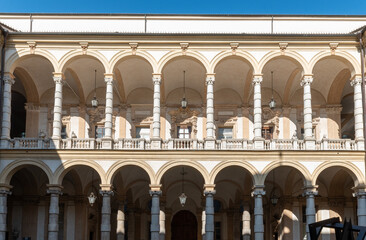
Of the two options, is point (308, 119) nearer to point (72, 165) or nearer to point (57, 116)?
point (72, 165)

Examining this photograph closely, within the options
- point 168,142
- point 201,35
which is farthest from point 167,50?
point 168,142

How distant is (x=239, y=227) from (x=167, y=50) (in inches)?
465

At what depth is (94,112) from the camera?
2881cm

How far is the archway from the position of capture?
1261 inches

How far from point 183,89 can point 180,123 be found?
183 cm

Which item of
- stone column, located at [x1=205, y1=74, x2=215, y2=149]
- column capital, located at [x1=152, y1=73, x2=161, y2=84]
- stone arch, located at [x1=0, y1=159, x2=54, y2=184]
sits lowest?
stone arch, located at [x1=0, y1=159, x2=54, y2=184]

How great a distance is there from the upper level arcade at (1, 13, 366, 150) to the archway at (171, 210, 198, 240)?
602cm

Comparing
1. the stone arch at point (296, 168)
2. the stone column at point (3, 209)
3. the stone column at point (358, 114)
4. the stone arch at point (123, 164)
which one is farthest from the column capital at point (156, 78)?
the stone column at point (358, 114)

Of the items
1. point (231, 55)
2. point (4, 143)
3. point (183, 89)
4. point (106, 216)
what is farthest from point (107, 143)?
point (183, 89)

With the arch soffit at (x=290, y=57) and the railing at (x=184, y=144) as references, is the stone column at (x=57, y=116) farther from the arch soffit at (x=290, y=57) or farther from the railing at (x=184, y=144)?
the arch soffit at (x=290, y=57)

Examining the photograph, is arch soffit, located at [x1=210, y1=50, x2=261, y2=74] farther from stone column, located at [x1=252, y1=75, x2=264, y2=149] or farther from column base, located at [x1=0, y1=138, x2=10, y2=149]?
column base, located at [x1=0, y1=138, x2=10, y2=149]

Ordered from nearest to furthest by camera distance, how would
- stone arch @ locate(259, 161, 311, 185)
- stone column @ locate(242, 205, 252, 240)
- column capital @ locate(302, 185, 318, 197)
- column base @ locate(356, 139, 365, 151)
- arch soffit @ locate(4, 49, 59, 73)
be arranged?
1. column capital @ locate(302, 185, 318, 197)
2. stone arch @ locate(259, 161, 311, 185)
3. column base @ locate(356, 139, 365, 151)
4. arch soffit @ locate(4, 49, 59, 73)
5. stone column @ locate(242, 205, 252, 240)

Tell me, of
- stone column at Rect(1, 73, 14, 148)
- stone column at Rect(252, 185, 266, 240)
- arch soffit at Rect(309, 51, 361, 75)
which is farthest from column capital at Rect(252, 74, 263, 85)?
stone column at Rect(1, 73, 14, 148)

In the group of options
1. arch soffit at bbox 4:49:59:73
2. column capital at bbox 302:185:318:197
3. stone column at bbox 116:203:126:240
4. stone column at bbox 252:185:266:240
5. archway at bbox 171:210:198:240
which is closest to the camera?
stone column at bbox 252:185:266:240
